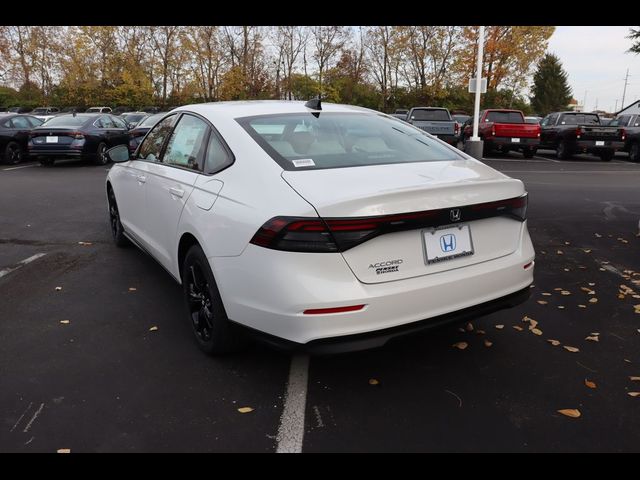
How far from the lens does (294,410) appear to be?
278cm

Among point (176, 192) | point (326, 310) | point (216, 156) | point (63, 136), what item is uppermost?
point (63, 136)

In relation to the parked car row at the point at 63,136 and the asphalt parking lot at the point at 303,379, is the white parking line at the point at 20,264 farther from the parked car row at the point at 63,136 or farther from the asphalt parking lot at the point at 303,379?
the parked car row at the point at 63,136

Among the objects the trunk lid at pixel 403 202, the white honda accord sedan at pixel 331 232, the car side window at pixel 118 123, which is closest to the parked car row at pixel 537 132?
the car side window at pixel 118 123

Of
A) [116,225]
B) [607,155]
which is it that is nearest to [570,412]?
[116,225]

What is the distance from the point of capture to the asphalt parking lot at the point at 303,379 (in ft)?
8.37

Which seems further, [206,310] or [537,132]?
[537,132]

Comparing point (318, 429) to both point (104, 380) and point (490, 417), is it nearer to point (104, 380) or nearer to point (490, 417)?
point (490, 417)

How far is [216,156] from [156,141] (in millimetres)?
1509

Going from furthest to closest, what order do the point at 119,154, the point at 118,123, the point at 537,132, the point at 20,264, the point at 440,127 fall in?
the point at 537,132, the point at 440,127, the point at 118,123, the point at 20,264, the point at 119,154

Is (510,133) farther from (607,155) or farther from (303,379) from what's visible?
(303,379)

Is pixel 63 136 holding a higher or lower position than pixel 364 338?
higher

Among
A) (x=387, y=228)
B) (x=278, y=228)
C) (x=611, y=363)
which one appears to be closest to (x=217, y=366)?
(x=278, y=228)

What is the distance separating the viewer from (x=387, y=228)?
2.55m
